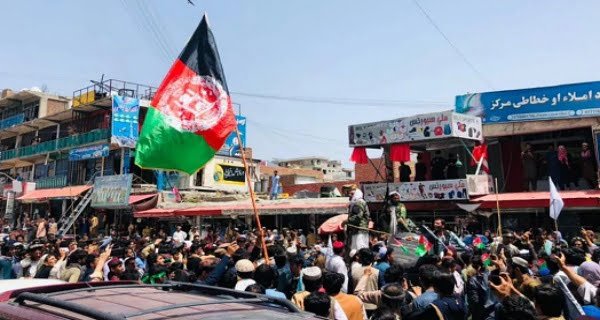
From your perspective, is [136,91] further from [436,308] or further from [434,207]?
[436,308]

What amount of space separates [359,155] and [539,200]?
21.9 feet

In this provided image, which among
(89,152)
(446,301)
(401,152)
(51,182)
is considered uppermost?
(89,152)

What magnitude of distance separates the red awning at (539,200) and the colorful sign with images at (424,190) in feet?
2.05

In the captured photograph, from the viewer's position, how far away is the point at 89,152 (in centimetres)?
3033

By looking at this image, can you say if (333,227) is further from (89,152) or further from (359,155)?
(89,152)

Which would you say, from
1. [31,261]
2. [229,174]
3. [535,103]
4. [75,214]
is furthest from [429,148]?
[75,214]

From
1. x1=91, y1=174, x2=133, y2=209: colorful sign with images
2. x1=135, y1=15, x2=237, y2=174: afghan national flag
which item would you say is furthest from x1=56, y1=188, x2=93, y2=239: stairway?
x1=135, y1=15, x2=237, y2=174: afghan national flag

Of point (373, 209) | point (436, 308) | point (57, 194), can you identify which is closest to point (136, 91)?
point (57, 194)

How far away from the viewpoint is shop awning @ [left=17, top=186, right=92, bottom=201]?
30.1 m

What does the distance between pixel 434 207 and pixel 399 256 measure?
34.3 feet

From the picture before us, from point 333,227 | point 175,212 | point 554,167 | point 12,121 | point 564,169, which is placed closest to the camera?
point 333,227

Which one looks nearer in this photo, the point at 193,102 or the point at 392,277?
the point at 392,277

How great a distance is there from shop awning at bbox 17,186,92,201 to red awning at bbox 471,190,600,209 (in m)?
24.2

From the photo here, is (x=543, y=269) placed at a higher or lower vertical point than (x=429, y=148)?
lower
